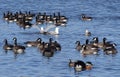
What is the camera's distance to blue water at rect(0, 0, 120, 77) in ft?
184

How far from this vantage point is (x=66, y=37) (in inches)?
2963

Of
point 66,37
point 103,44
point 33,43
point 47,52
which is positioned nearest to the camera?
point 47,52

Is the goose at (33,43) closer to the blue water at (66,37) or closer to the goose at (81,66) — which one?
the blue water at (66,37)

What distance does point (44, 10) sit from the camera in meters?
110

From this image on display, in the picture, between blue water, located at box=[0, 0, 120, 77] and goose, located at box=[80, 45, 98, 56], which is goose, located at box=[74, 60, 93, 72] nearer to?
blue water, located at box=[0, 0, 120, 77]

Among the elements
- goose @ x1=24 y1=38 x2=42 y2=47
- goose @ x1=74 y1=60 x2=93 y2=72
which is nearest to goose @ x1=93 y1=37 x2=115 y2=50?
goose @ x1=24 y1=38 x2=42 y2=47

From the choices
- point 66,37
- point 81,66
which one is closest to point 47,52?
point 81,66

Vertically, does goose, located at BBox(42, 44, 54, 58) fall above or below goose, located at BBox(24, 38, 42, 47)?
below

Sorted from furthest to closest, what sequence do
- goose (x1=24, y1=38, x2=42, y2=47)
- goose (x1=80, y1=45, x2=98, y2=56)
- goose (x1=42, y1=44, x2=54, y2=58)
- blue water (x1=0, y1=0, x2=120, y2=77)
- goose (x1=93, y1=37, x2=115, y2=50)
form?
goose (x1=24, y1=38, x2=42, y2=47), goose (x1=93, y1=37, x2=115, y2=50), goose (x1=80, y1=45, x2=98, y2=56), goose (x1=42, y1=44, x2=54, y2=58), blue water (x1=0, y1=0, x2=120, y2=77)

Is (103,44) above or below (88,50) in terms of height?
above

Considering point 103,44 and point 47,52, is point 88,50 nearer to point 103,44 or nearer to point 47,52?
point 103,44

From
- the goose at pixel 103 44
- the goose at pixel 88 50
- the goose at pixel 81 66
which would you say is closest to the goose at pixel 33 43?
the goose at pixel 88 50

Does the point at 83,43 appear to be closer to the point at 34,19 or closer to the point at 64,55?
the point at 64,55

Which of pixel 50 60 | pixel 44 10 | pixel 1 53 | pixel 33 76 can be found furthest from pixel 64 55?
pixel 44 10
